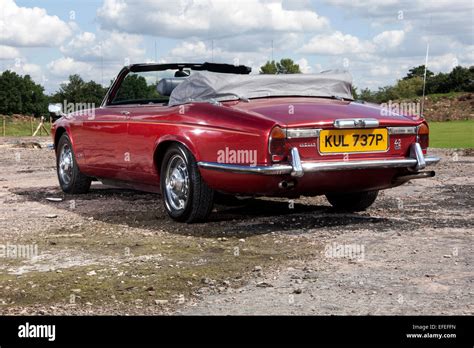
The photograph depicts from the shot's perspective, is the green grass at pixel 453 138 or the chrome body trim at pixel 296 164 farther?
the green grass at pixel 453 138

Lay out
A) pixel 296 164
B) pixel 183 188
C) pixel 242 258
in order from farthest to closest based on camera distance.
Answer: pixel 183 188 < pixel 296 164 < pixel 242 258

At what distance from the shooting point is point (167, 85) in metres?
7.66

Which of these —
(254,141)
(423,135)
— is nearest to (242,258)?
(254,141)

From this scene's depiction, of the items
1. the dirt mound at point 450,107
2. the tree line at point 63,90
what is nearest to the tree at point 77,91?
the tree line at point 63,90

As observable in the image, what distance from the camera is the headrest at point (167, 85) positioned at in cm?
763

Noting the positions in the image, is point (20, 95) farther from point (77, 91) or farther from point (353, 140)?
point (353, 140)

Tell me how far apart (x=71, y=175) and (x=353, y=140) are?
4216 mm

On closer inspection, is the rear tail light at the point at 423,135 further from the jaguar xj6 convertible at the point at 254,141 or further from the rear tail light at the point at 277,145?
the rear tail light at the point at 277,145

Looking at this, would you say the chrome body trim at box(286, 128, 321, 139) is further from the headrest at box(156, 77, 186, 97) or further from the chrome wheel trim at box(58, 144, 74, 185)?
the chrome wheel trim at box(58, 144, 74, 185)

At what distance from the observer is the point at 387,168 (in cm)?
647

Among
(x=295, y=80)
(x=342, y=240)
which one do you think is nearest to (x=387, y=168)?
(x=342, y=240)

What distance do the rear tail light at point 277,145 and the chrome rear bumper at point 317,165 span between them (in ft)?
0.24

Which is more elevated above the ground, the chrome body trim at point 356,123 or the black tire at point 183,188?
the chrome body trim at point 356,123

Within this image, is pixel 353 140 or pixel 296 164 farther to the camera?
pixel 353 140
